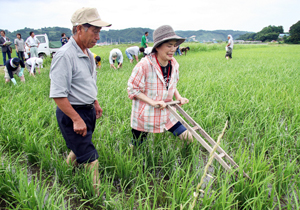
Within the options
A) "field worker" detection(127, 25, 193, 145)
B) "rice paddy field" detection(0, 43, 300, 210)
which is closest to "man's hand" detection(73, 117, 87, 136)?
"rice paddy field" detection(0, 43, 300, 210)

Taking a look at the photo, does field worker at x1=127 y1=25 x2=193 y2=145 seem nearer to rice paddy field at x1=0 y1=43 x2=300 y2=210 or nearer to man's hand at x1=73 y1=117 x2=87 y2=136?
rice paddy field at x1=0 y1=43 x2=300 y2=210

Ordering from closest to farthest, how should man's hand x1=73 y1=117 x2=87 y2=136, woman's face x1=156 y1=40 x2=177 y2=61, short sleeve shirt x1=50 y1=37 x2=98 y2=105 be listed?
short sleeve shirt x1=50 y1=37 x2=98 y2=105, man's hand x1=73 y1=117 x2=87 y2=136, woman's face x1=156 y1=40 x2=177 y2=61

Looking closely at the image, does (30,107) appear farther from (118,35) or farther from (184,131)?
(118,35)

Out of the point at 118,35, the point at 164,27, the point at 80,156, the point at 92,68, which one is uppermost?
the point at 118,35

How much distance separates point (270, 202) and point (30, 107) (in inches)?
126

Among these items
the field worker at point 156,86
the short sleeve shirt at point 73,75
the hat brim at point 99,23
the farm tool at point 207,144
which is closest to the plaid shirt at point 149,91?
the field worker at point 156,86

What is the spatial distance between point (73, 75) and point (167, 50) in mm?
779

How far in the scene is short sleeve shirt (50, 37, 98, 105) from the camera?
1.25 m

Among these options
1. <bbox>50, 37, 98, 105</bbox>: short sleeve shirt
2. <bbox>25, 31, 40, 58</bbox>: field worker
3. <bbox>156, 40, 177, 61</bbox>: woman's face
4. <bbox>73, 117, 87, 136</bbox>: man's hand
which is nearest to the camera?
<bbox>50, 37, 98, 105</bbox>: short sleeve shirt

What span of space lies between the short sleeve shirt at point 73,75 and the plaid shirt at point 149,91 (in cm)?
37

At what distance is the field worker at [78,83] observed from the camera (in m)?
1.26

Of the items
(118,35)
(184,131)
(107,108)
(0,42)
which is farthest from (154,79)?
(118,35)

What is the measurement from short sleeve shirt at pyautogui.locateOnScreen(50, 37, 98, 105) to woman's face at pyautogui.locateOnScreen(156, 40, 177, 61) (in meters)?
0.59

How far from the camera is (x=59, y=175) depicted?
1602 millimetres
